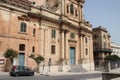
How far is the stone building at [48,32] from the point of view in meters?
27.6

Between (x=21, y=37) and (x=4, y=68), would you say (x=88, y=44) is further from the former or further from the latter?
(x=4, y=68)

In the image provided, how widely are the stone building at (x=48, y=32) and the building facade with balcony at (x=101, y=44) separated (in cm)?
1676

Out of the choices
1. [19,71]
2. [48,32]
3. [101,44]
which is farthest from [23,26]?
[101,44]

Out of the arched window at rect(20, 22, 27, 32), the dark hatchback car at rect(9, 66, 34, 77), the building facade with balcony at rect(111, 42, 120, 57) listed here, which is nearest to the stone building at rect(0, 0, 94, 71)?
the arched window at rect(20, 22, 27, 32)

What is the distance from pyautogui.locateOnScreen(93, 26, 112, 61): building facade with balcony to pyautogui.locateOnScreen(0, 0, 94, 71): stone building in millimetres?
16757

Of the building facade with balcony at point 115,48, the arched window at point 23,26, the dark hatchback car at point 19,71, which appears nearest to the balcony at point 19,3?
the arched window at point 23,26

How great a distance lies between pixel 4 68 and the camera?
25891 mm

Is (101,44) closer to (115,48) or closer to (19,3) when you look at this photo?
(115,48)

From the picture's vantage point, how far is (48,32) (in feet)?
112

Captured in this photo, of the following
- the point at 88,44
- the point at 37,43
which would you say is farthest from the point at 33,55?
the point at 88,44

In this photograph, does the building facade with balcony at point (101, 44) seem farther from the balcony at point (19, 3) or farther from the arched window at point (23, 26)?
the arched window at point (23, 26)

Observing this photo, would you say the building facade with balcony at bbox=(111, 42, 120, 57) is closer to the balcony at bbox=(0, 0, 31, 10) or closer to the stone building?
the stone building

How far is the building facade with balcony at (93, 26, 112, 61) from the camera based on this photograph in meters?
62.1

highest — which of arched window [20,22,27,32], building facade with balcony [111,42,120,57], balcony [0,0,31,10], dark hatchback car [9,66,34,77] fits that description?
balcony [0,0,31,10]
